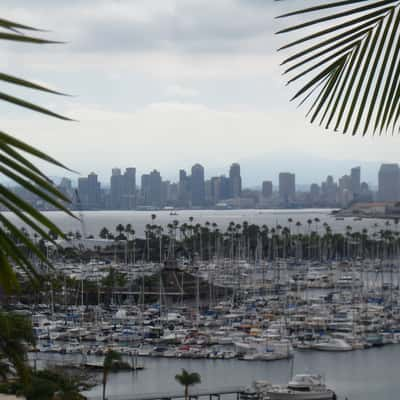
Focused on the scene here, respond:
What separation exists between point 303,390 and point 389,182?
159449 millimetres

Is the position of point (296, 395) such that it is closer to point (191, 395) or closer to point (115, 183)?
point (191, 395)

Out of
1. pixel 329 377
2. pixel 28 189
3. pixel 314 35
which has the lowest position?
→ pixel 329 377

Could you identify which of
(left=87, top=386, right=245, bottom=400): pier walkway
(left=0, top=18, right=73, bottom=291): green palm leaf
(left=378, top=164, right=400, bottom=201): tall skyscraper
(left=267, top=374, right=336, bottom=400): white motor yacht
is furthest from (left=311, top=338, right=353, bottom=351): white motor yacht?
(left=378, top=164, right=400, bottom=201): tall skyscraper

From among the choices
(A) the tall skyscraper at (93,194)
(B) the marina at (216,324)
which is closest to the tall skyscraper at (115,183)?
(A) the tall skyscraper at (93,194)

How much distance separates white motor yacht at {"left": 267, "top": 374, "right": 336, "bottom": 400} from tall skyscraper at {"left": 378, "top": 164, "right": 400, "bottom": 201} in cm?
15359

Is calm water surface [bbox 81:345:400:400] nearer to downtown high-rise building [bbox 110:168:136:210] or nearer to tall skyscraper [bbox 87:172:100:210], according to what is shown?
tall skyscraper [bbox 87:172:100:210]

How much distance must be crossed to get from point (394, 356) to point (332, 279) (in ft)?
80.2

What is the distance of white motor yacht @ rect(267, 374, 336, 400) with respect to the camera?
87.6 feet

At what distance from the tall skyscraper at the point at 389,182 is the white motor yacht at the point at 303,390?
153594mm

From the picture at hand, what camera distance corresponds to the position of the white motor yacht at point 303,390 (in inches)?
1051

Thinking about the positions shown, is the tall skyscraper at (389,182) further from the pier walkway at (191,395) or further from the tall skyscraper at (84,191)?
the pier walkway at (191,395)

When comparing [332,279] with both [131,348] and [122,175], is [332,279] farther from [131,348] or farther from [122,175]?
[122,175]

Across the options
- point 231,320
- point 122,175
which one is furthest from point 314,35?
point 122,175

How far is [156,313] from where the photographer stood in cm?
4278
